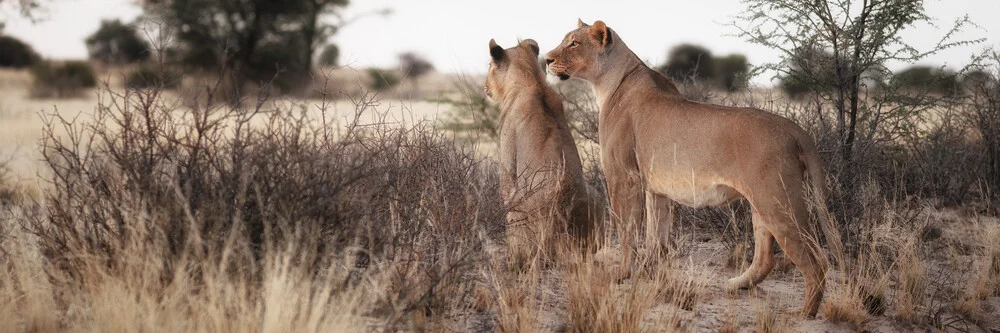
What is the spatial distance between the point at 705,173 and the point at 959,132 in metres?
6.44

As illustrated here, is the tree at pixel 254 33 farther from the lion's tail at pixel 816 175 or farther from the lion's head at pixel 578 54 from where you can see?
Answer: the lion's tail at pixel 816 175

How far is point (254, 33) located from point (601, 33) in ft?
95.3

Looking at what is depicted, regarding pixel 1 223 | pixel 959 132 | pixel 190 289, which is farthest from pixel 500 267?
pixel 959 132

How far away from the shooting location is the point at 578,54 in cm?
706

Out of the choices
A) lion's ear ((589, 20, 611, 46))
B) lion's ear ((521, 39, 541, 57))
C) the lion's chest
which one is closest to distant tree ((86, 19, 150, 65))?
lion's ear ((521, 39, 541, 57))

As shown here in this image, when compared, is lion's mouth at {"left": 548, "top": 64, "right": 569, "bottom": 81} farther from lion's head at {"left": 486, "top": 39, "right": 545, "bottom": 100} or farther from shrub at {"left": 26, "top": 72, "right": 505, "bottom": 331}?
shrub at {"left": 26, "top": 72, "right": 505, "bottom": 331}

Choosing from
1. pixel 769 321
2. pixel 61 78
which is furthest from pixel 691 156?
pixel 61 78

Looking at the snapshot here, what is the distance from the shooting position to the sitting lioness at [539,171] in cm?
647

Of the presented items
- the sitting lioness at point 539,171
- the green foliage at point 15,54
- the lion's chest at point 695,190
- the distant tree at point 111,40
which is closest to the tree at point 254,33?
the distant tree at point 111,40

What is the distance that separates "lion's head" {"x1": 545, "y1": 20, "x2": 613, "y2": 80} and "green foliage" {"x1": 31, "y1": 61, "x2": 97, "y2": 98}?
30.8 meters

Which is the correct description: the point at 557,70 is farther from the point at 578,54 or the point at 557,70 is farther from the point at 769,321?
the point at 769,321

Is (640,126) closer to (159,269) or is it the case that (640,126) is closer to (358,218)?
(358,218)

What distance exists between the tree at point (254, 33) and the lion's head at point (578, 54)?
26143mm

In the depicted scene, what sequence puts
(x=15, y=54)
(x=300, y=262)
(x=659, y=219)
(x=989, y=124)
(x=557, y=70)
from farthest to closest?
1. (x=15, y=54)
2. (x=989, y=124)
3. (x=557, y=70)
4. (x=659, y=219)
5. (x=300, y=262)
